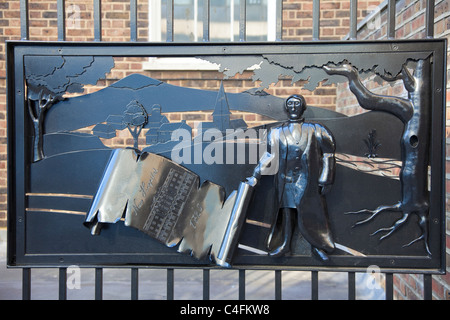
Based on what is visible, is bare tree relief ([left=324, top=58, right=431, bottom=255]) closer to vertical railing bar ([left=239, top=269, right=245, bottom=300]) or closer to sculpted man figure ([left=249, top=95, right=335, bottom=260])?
sculpted man figure ([left=249, top=95, right=335, bottom=260])

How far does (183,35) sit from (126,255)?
253cm

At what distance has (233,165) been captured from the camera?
1.62 metres

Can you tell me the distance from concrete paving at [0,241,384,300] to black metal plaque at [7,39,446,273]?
0.92 meters

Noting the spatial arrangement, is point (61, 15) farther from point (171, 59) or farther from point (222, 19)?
point (222, 19)

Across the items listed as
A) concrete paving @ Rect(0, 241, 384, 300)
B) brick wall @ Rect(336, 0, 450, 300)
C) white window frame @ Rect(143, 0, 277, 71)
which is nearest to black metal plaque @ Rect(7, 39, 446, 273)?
brick wall @ Rect(336, 0, 450, 300)

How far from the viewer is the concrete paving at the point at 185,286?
2.51m

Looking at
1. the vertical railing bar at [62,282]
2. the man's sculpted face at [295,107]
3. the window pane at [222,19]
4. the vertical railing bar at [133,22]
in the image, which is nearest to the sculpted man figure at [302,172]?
the man's sculpted face at [295,107]

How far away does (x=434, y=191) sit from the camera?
5.17ft

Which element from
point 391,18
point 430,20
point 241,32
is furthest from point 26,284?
point 430,20

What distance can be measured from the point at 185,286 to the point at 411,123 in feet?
5.97

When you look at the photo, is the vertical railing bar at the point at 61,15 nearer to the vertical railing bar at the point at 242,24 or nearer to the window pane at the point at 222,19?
the vertical railing bar at the point at 242,24

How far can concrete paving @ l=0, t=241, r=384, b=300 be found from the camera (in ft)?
8.23
